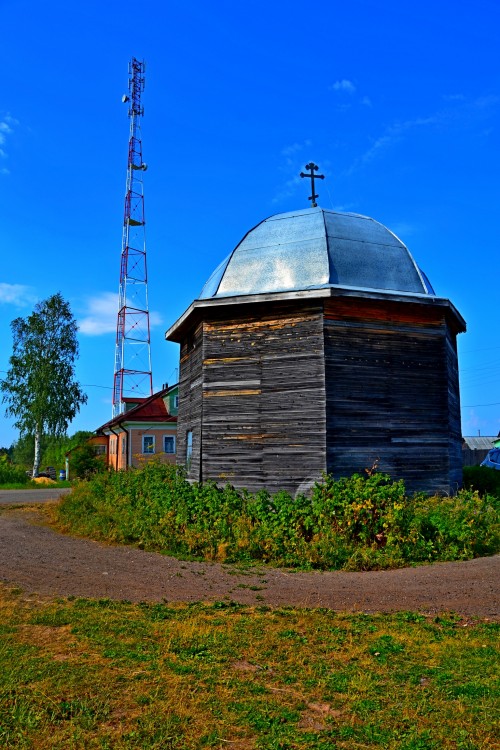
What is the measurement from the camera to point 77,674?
4418 millimetres

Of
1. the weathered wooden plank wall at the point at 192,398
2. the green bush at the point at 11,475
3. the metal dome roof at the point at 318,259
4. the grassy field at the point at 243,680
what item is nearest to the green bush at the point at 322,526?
the weathered wooden plank wall at the point at 192,398

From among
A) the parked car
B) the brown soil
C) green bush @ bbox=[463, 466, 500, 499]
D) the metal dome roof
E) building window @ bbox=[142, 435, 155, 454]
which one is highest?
the metal dome roof

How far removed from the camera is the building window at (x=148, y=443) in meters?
33.1

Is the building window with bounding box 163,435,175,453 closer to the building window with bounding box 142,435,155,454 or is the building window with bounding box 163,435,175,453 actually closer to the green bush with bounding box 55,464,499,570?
the building window with bounding box 142,435,155,454

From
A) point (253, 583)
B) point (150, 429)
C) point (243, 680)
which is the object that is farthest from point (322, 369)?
point (150, 429)

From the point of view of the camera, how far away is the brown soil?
687 cm

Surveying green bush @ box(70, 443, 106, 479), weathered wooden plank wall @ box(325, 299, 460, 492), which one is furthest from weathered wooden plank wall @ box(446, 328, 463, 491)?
green bush @ box(70, 443, 106, 479)

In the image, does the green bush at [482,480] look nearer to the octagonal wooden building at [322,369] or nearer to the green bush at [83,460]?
the octagonal wooden building at [322,369]

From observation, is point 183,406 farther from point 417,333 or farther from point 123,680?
point 123,680

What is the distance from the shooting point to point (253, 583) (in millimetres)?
7988

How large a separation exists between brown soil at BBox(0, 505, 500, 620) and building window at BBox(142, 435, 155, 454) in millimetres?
22899

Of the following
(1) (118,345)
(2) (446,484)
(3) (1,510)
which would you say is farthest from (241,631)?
(1) (118,345)

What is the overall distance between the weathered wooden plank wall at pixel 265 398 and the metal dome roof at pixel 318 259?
30.8 inches

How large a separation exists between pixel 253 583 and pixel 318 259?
296 inches
